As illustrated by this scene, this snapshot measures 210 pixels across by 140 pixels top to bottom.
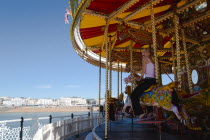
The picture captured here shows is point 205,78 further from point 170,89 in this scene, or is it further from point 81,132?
point 81,132

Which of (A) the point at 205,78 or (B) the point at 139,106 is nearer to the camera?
(B) the point at 139,106

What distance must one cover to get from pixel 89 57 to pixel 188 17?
5709 millimetres

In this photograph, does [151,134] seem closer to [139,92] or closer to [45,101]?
[139,92]

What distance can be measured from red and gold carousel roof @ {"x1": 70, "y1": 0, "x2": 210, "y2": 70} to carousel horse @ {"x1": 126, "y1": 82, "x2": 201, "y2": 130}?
224 centimetres

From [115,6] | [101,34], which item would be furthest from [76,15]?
[101,34]

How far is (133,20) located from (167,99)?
14.3 ft

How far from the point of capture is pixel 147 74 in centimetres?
433

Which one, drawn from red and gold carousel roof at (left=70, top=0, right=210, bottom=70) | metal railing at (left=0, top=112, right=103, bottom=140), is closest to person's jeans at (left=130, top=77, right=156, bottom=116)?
red and gold carousel roof at (left=70, top=0, right=210, bottom=70)

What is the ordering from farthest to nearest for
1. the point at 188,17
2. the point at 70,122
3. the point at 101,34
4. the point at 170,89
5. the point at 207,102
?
the point at 70,122 < the point at 101,34 < the point at 188,17 < the point at 207,102 < the point at 170,89

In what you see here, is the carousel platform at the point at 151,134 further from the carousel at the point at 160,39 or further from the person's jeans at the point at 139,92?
the person's jeans at the point at 139,92

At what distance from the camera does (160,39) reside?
6656mm

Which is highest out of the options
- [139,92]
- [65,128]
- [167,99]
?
[139,92]

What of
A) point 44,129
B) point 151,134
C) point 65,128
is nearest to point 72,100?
point 65,128

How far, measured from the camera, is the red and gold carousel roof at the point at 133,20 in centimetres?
530
